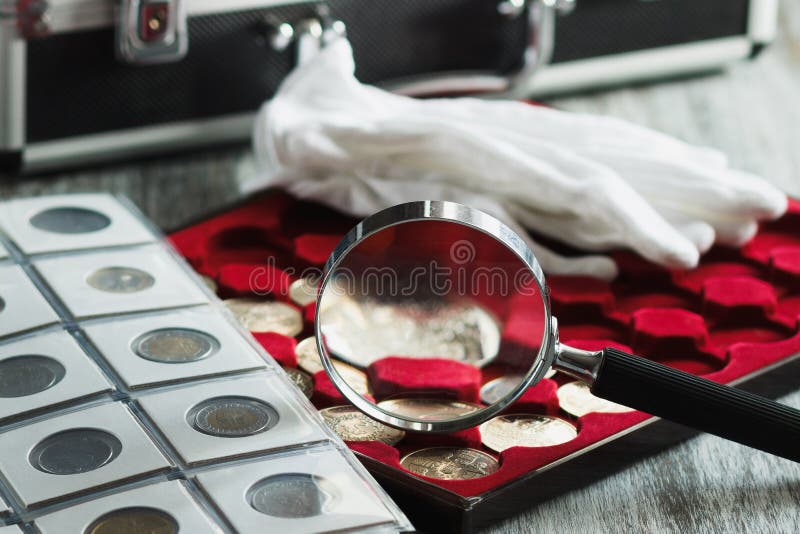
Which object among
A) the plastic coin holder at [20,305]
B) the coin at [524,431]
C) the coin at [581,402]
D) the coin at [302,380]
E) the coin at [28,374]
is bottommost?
the coin at [524,431]

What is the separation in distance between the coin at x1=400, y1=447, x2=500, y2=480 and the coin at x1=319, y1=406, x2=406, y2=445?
2cm

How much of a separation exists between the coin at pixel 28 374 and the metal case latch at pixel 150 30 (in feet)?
1.16

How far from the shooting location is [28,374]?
657 mm

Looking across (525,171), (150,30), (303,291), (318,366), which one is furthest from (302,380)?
(150,30)

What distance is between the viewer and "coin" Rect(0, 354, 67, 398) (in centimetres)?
64

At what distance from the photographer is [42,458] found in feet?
1.95

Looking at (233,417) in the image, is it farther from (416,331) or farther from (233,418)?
(416,331)

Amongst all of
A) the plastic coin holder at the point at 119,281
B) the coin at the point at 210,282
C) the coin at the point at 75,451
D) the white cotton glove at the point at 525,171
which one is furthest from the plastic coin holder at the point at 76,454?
the white cotton glove at the point at 525,171

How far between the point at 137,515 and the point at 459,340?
24 centimetres

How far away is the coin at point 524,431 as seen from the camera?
0.69 m

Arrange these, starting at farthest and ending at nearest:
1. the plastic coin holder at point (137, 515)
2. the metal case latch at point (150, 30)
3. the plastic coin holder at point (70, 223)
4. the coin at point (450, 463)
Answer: the metal case latch at point (150, 30), the plastic coin holder at point (70, 223), the coin at point (450, 463), the plastic coin holder at point (137, 515)

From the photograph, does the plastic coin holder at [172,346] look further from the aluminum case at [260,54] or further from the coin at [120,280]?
the aluminum case at [260,54]

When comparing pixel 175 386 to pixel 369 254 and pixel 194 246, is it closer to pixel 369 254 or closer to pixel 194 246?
pixel 369 254

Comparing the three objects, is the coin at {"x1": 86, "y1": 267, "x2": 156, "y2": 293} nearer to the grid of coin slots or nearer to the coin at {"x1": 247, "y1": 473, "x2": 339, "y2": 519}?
the grid of coin slots
